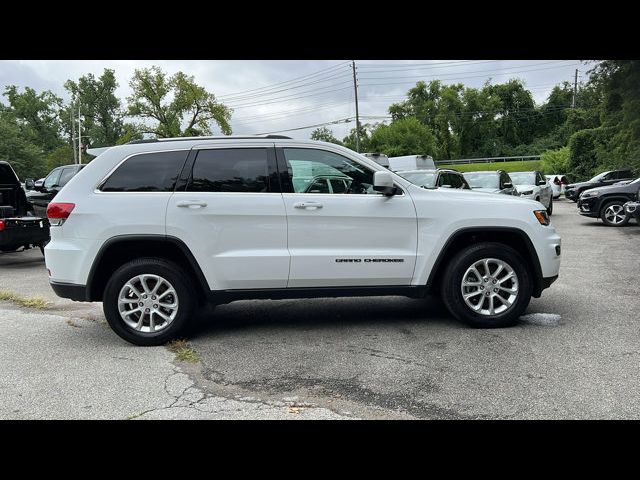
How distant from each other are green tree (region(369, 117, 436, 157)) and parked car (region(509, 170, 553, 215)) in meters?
54.9

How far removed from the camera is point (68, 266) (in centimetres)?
475

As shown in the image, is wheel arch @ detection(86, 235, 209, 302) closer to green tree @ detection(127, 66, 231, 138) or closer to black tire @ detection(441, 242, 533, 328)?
black tire @ detection(441, 242, 533, 328)

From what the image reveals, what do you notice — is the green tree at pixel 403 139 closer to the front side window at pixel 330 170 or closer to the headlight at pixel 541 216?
the headlight at pixel 541 216

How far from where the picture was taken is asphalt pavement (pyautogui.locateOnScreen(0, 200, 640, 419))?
3.46 meters

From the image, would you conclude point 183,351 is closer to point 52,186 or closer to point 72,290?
point 72,290

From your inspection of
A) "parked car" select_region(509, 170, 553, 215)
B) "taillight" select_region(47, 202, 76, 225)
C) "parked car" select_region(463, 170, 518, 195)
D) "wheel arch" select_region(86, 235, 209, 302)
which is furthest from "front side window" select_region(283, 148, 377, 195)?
"parked car" select_region(509, 170, 553, 215)

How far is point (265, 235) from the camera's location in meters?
4.85

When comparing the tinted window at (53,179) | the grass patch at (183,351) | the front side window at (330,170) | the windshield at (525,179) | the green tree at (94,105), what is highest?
the green tree at (94,105)

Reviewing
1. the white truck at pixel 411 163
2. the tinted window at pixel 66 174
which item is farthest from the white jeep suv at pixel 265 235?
the white truck at pixel 411 163

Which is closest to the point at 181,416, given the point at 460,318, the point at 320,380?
the point at 320,380

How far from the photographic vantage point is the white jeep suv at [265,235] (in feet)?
15.6

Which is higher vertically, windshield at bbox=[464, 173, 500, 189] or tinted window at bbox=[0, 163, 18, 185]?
tinted window at bbox=[0, 163, 18, 185]

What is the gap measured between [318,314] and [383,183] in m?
1.85

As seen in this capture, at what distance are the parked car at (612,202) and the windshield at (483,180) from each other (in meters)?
3.31
